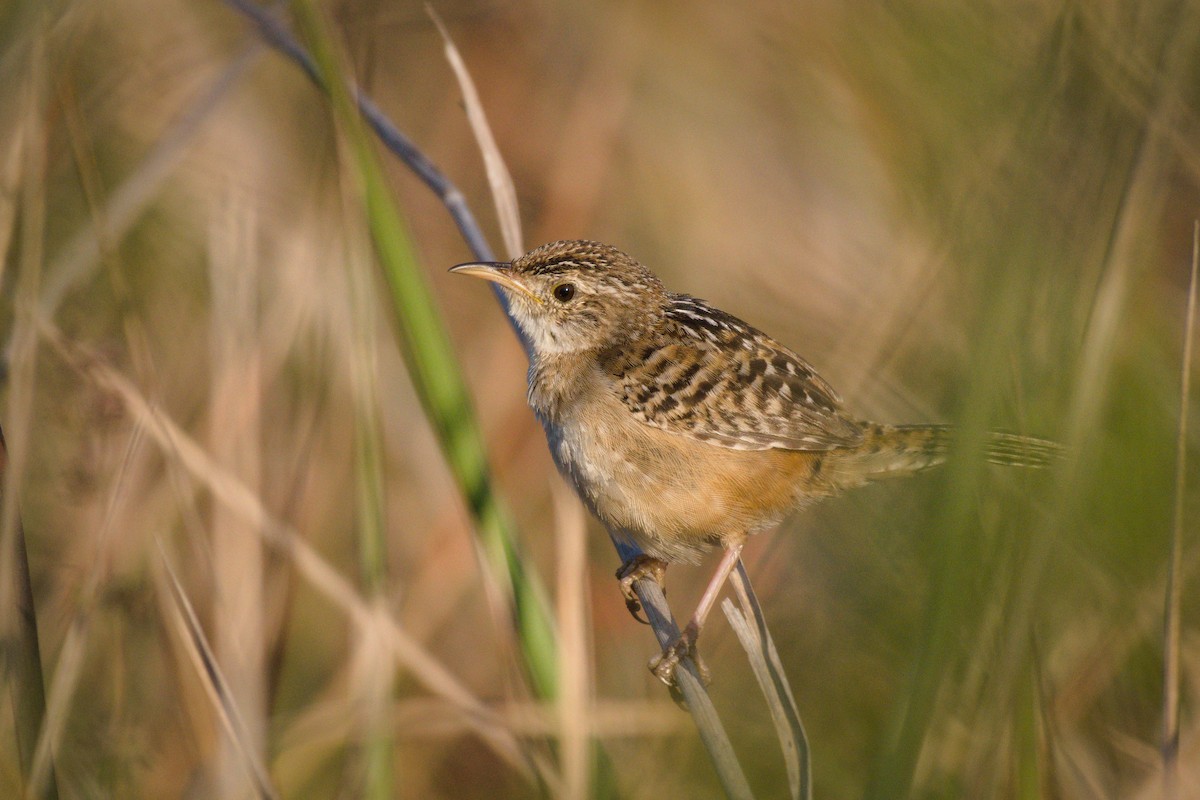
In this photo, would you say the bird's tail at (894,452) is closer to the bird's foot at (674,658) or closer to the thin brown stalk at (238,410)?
the bird's foot at (674,658)

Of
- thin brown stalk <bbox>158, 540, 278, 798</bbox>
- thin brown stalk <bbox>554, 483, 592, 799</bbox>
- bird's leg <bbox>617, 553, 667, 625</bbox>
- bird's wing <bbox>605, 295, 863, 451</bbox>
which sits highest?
bird's wing <bbox>605, 295, 863, 451</bbox>

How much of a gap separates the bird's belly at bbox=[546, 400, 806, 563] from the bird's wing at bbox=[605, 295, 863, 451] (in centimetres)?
6

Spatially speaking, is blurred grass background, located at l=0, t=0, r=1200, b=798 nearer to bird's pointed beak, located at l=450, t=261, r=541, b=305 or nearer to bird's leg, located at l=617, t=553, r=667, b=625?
bird's leg, located at l=617, t=553, r=667, b=625

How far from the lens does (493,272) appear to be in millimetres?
3275

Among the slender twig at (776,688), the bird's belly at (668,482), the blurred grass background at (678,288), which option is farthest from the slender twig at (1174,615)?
the bird's belly at (668,482)

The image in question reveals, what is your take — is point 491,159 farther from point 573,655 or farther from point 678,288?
point 678,288

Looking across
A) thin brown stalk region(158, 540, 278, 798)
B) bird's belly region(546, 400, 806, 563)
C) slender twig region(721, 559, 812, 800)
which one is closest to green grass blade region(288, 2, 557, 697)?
slender twig region(721, 559, 812, 800)

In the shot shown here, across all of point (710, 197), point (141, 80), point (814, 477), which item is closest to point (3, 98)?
point (141, 80)

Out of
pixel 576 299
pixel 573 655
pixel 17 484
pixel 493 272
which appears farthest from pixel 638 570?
pixel 17 484

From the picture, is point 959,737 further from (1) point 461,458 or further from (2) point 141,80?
(2) point 141,80

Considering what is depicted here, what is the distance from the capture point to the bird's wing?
3.16m

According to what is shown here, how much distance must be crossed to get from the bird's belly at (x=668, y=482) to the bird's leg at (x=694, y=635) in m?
0.07

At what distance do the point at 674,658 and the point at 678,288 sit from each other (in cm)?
304

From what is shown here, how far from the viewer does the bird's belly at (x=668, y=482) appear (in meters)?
3.07
